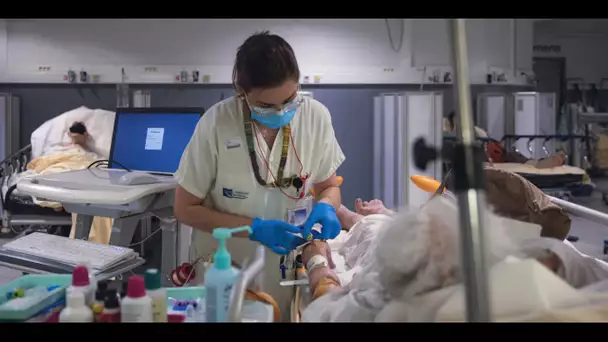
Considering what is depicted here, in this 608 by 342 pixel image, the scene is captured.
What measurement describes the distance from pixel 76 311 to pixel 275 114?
38.7 inches

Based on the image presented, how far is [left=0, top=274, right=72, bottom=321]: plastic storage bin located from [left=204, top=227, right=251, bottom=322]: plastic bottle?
33 cm

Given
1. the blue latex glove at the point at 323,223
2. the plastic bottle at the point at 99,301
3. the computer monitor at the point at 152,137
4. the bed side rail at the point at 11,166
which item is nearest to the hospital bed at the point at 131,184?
the computer monitor at the point at 152,137

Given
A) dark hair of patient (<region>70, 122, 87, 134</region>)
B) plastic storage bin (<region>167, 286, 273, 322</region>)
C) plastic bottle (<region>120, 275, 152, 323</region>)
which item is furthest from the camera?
dark hair of patient (<region>70, 122, 87, 134</region>)

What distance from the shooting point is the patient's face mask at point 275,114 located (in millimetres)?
1770

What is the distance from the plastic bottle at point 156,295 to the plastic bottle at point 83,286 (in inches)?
3.9

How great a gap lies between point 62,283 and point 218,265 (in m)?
0.46

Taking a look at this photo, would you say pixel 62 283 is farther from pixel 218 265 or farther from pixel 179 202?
pixel 179 202

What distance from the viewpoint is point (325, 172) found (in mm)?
2000

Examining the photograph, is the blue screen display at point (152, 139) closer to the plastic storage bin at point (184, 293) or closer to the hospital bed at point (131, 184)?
the hospital bed at point (131, 184)

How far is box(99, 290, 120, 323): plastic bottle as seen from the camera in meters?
0.93

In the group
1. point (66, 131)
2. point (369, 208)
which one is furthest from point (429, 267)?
point (66, 131)

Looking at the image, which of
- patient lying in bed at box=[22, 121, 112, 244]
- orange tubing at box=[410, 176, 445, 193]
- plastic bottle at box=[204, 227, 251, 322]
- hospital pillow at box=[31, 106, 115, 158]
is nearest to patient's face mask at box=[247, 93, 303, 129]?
orange tubing at box=[410, 176, 445, 193]

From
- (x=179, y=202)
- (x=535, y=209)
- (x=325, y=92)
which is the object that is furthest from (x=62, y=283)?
(x=325, y=92)

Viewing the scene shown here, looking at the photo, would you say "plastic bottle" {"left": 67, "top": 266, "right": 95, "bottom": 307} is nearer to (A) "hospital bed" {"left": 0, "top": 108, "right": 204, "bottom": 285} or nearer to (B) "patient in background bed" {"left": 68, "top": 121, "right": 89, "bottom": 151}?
(A) "hospital bed" {"left": 0, "top": 108, "right": 204, "bottom": 285}
